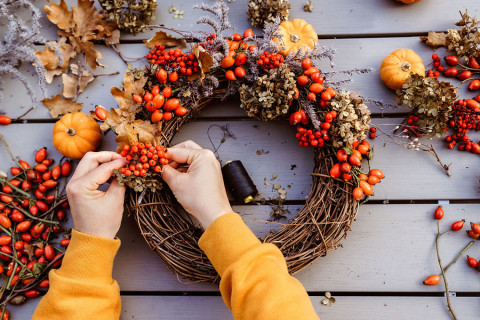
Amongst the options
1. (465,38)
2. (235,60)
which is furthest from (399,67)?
(235,60)

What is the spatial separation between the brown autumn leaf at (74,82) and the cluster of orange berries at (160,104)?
44 cm

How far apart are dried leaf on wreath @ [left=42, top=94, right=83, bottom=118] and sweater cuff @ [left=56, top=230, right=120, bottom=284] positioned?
0.62 meters

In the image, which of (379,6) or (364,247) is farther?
(379,6)

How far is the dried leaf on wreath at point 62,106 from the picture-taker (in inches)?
65.8

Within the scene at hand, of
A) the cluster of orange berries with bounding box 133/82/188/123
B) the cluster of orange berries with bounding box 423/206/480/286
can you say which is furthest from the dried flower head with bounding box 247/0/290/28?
the cluster of orange berries with bounding box 423/206/480/286

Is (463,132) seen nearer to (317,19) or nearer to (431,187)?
(431,187)

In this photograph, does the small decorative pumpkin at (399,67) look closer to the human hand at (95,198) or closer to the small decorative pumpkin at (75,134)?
the human hand at (95,198)

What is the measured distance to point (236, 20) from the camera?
174 centimetres

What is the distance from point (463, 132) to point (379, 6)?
0.70 m

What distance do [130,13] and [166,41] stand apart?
0.24 meters

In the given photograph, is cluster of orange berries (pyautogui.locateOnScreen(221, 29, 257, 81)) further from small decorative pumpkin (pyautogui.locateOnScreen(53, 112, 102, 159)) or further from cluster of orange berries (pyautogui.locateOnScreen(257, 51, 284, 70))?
small decorative pumpkin (pyautogui.locateOnScreen(53, 112, 102, 159))

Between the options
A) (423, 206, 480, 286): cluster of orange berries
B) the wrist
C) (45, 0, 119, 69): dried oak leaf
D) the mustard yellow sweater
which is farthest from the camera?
(45, 0, 119, 69): dried oak leaf

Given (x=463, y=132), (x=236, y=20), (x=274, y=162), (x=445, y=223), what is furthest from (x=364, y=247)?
(x=236, y=20)

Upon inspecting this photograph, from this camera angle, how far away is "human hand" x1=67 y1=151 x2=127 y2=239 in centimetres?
133
